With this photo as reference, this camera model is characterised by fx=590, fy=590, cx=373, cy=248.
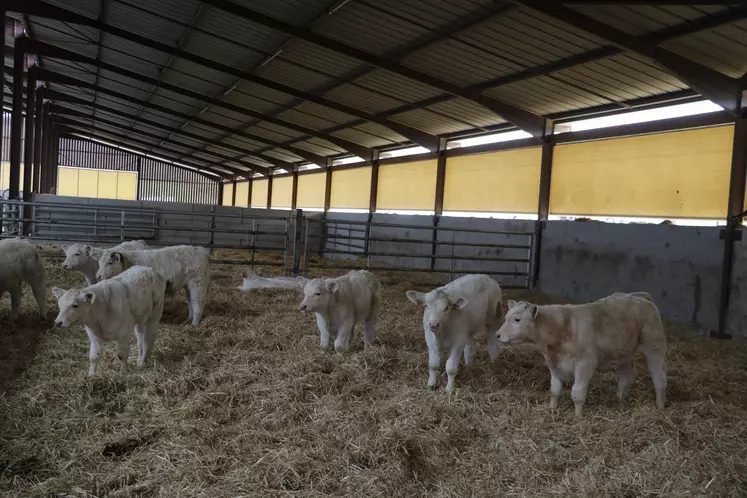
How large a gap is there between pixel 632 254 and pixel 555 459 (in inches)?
274

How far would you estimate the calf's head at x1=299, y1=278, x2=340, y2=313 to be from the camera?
5.96 metres

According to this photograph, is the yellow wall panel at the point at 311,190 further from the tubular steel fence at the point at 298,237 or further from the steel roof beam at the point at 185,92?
the tubular steel fence at the point at 298,237

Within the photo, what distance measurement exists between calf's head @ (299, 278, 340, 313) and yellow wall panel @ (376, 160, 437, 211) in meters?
11.4

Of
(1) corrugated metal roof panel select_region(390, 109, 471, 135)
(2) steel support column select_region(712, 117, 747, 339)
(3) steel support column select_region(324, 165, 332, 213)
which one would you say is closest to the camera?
(2) steel support column select_region(712, 117, 747, 339)

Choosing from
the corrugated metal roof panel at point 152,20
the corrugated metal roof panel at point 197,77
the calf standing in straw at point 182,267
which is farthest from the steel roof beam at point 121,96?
the calf standing in straw at point 182,267

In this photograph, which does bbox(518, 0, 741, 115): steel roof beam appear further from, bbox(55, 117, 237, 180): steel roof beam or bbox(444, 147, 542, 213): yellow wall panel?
bbox(55, 117, 237, 180): steel roof beam

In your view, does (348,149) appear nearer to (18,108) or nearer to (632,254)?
(18,108)

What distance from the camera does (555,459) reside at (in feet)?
12.4

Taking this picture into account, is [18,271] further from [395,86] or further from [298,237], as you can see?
[395,86]

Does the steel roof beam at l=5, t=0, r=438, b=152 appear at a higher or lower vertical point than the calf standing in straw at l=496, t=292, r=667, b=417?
higher

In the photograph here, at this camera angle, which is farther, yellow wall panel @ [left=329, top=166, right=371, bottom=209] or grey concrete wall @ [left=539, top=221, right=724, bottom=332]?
yellow wall panel @ [left=329, top=166, right=371, bottom=209]

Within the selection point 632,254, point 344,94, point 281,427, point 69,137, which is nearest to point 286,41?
point 344,94

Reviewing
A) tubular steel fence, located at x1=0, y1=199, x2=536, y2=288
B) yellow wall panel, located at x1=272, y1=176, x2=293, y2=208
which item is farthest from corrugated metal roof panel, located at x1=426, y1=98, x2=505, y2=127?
yellow wall panel, located at x1=272, y1=176, x2=293, y2=208

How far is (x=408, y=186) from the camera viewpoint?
61.0 ft
